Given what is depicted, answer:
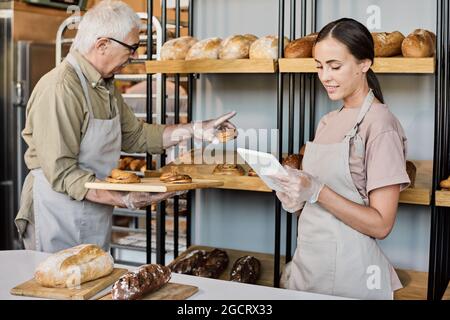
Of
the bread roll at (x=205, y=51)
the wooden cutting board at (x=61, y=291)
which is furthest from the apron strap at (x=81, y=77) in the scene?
the wooden cutting board at (x=61, y=291)

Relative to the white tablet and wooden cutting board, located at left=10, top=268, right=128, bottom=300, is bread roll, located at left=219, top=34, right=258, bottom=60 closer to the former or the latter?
the white tablet

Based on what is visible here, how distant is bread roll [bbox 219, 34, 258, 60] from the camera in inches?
109

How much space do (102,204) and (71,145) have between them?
291mm

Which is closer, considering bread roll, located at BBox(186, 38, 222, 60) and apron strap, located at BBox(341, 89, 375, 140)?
apron strap, located at BBox(341, 89, 375, 140)

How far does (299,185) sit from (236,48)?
3.93 ft

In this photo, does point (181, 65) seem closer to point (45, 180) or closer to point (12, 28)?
point (45, 180)

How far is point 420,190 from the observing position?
246cm

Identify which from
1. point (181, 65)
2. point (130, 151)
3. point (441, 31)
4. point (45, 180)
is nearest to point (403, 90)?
point (441, 31)

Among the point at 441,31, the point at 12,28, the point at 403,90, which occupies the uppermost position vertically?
the point at 12,28

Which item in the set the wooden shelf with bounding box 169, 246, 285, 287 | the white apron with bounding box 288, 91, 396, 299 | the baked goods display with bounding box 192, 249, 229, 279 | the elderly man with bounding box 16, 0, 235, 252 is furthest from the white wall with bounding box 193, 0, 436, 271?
the white apron with bounding box 288, 91, 396, 299

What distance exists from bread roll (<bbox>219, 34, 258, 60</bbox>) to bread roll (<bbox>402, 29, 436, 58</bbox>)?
68cm

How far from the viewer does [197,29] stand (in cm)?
328

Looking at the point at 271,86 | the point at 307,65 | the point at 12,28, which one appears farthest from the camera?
the point at 12,28

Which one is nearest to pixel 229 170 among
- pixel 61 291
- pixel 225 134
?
pixel 225 134
